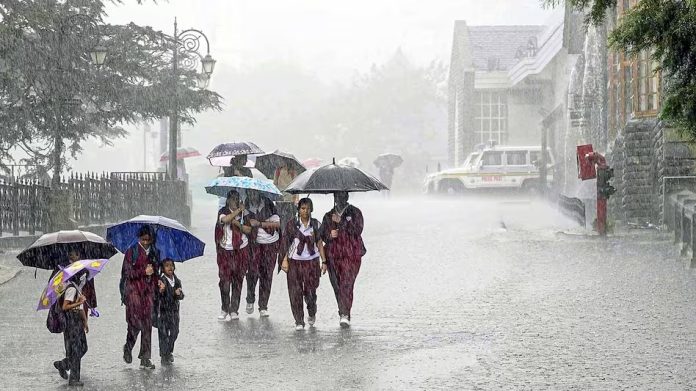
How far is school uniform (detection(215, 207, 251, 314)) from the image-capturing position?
11.1 meters

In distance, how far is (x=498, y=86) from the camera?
177 feet

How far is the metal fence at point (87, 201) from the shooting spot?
21.6m

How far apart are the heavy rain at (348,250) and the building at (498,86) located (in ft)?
25.4

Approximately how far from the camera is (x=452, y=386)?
803 centimetres

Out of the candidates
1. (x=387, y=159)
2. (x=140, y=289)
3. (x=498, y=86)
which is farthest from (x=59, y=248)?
(x=387, y=159)

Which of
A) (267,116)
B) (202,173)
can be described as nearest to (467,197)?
(202,173)

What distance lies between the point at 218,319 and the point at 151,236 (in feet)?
9.36

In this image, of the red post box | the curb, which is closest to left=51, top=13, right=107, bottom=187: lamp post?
the curb

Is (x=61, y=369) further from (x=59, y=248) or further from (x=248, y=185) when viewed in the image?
(x=248, y=185)

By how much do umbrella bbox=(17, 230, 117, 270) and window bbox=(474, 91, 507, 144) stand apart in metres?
47.0

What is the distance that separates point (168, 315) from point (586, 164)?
14301 mm

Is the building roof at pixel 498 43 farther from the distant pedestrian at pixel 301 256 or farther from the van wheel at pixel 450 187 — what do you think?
the distant pedestrian at pixel 301 256

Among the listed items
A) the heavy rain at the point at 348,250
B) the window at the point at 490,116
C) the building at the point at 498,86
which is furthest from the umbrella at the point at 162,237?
the window at the point at 490,116

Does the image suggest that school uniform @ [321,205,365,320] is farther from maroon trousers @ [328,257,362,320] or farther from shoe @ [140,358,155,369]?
shoe @ [140,358,155,369]
